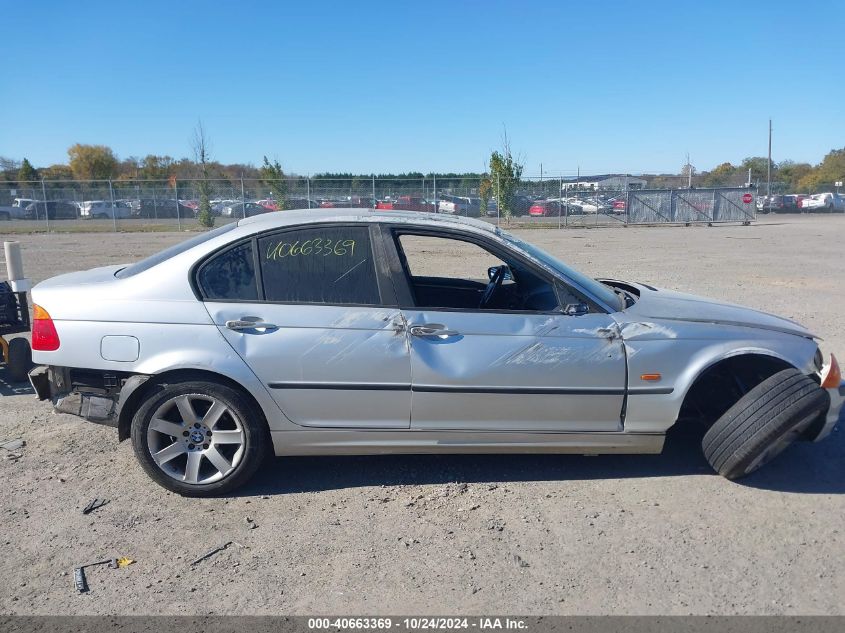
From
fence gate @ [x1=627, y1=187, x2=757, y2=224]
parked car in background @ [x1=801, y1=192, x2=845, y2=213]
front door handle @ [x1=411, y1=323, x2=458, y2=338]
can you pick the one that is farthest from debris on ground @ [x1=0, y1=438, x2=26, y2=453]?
parked car in background @ [x1=801, y1=192, x2=845, y2=213]

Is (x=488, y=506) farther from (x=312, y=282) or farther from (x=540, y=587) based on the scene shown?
(x=312, y=282)

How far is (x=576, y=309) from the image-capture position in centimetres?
407

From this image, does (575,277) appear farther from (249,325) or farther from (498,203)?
(498,203)

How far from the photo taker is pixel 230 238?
4172mm

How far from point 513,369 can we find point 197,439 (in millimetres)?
1885

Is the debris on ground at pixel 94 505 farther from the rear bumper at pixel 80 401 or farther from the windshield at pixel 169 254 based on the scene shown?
the windshield at pixel 169 254

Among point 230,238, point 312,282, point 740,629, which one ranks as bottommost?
point 740,629

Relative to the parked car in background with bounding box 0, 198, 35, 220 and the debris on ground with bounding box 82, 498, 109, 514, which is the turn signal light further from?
the parked car in background with bounding box 0, 198, 35, 220

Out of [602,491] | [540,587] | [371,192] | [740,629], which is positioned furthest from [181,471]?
[371,192]

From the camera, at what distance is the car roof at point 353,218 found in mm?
4238

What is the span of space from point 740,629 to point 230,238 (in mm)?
3324

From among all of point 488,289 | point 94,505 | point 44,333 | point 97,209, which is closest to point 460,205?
point 97,209

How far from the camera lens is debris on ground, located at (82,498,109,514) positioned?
3.93 metres

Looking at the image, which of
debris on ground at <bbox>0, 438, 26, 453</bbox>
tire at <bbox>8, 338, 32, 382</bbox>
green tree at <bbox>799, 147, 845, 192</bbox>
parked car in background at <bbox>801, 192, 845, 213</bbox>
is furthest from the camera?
green tree at <bbox>799, 147, 845, 192</bbox>
